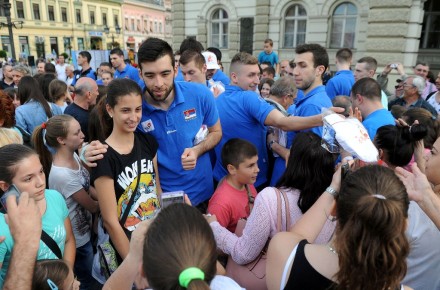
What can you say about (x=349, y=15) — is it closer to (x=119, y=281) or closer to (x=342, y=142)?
(x=342, y=142)

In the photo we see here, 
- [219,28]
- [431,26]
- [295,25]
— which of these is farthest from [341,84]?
[431,26]

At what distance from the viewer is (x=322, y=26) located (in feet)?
42.6

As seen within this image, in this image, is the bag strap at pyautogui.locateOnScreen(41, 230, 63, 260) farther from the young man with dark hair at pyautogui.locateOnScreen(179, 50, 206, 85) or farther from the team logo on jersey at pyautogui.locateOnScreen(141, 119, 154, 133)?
the young man with dark hair at pyautogui.locateOnScreen(179, 50, 206, 85)

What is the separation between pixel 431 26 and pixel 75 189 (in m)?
16.3

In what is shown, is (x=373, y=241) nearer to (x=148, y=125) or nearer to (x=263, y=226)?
(x=263, y=226)

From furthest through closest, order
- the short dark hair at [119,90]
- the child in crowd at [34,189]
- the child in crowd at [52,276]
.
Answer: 1. the short dark hair at [119,90]
2. the child in crowd at [34,189]
3. the child in crowd at [52,276]

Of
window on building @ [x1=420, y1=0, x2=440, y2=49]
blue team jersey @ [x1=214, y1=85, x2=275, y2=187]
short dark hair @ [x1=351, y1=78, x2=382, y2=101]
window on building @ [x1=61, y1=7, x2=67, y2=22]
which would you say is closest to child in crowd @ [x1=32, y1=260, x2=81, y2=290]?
blue team jersey @ [x1=214, y1=85, x2=275, y2=187]

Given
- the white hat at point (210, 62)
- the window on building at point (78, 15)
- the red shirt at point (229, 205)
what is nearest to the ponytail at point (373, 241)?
the red shirt at point (229, 205)

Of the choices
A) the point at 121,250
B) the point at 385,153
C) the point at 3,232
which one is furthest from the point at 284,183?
the point at 3,232

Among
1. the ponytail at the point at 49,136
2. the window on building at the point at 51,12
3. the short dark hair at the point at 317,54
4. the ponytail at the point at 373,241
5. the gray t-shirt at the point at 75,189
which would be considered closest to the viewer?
the ponytail at the point at 373,241

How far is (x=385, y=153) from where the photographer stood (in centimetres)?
232

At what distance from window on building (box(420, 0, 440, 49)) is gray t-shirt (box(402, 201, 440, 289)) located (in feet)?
50.5

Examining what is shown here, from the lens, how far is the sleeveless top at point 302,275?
4.24ft

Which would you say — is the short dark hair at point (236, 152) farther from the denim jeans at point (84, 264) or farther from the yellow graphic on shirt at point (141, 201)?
the denim jeans at point (84, 264)
